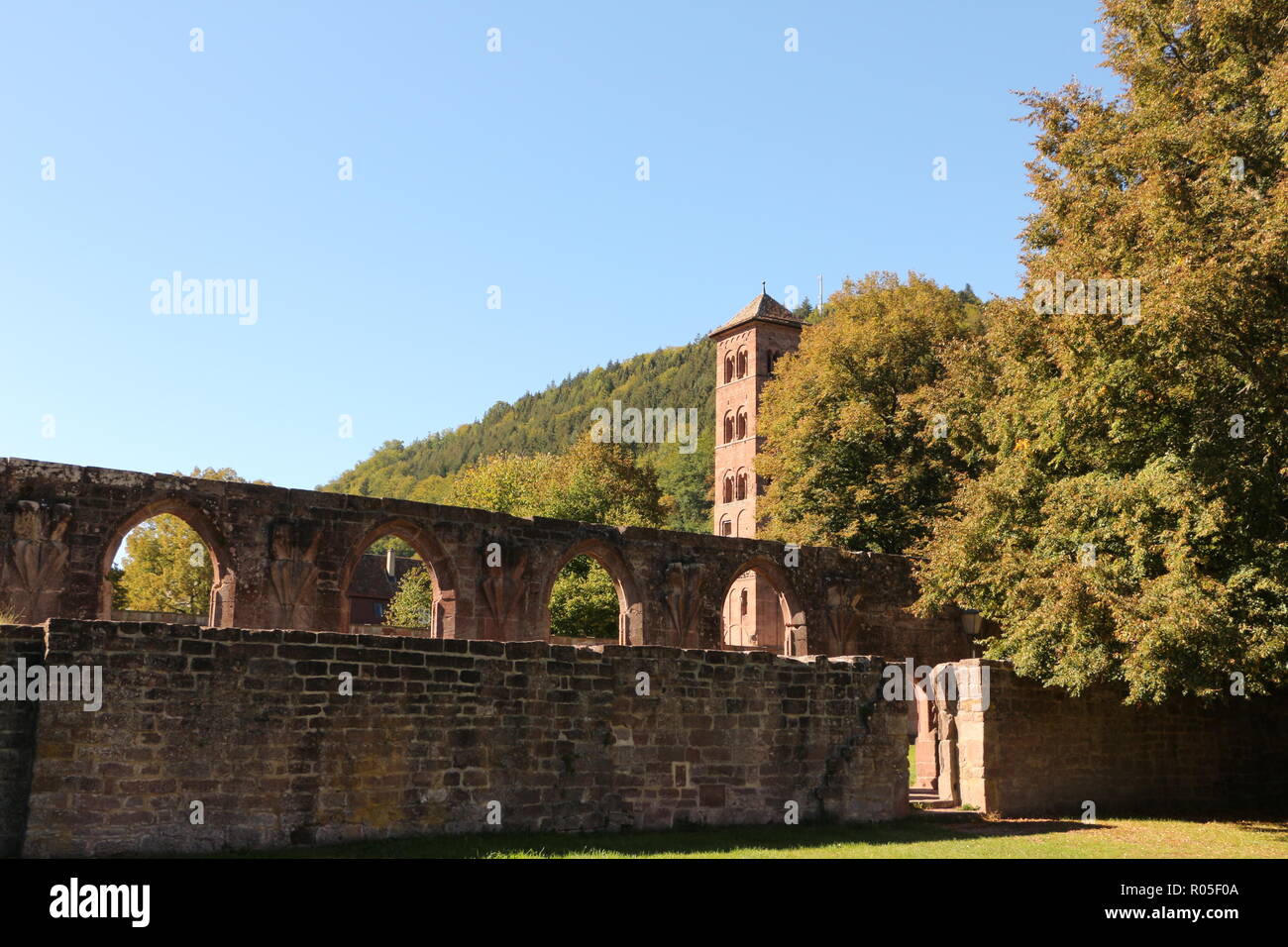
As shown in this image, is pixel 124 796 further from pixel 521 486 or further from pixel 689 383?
pixel 689 383

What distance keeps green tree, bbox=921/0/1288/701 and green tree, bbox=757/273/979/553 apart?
9.55 meters

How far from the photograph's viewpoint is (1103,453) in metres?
17.3

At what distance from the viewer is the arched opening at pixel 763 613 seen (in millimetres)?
24734

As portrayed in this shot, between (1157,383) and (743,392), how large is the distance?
40717mm

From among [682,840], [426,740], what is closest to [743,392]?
[682,840]

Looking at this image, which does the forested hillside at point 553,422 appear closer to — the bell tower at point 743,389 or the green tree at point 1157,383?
the bell tower at point 743,389

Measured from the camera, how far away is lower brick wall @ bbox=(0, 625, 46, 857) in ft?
30.6

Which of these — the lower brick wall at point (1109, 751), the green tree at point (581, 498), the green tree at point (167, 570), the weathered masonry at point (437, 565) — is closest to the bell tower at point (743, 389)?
the green tree at point (581, 498)

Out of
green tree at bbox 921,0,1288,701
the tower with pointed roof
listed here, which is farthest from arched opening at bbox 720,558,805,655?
green tree at bbox 921,0,1288,701

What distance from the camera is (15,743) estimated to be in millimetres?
9445

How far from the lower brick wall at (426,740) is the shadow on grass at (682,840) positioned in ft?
0.73

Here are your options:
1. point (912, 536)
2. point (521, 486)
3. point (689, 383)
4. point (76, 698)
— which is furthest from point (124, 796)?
point (689, 383)

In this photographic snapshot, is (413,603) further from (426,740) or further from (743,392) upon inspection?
(426,740)
